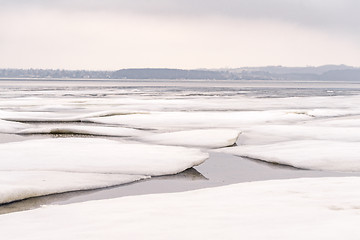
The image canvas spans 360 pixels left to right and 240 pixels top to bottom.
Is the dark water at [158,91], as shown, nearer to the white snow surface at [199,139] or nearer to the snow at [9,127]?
the snow at [9,127]

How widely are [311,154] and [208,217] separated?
5.86 meters

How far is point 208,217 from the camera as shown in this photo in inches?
197

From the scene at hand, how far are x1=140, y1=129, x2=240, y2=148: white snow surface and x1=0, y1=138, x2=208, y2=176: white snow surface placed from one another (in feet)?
5.07

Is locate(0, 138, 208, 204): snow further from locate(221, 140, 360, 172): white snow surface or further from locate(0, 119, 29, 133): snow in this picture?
locate(0, 119, 29, 133): snow

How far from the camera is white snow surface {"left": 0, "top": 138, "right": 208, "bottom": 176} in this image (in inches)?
347

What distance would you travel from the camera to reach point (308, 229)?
4422 mm

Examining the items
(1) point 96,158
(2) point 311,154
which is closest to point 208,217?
(1) point 96,158

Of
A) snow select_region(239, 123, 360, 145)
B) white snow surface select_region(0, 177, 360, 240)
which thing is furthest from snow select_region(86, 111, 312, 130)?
white snow surface select_region(0, 177, 360, 240)

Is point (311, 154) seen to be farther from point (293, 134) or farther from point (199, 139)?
point (293, 134)

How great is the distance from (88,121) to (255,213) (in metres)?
15.2

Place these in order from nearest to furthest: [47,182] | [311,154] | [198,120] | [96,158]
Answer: [47,182]
[96,158]
[311,154]
[198,120]

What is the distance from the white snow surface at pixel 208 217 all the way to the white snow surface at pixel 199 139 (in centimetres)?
571

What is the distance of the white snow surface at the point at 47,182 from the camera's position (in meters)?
6.94

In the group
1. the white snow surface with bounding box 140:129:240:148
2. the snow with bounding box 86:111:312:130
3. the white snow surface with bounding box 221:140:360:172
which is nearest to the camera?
the white snow surface with bounding box 221:140:360:172
